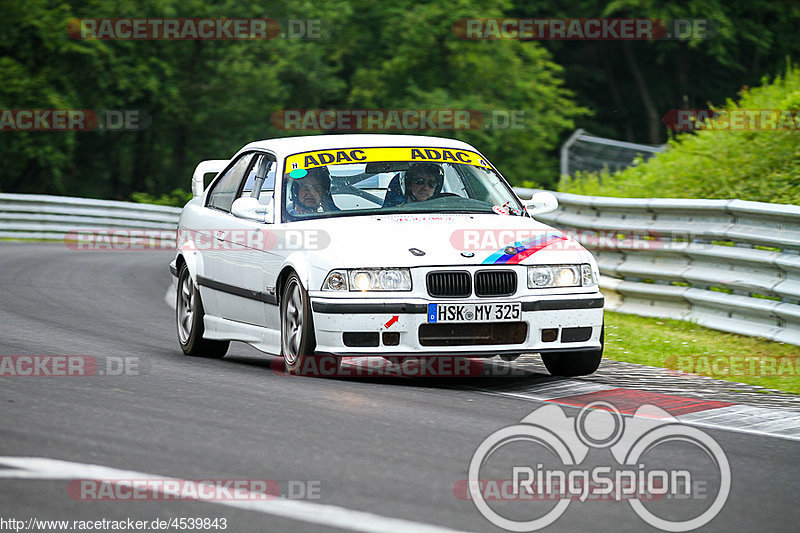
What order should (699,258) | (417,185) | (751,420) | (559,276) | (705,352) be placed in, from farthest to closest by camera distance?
(699,258)
(705,352)
(417,185)
(559,276)
(751,420)

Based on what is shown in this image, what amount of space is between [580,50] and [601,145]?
36467 mm

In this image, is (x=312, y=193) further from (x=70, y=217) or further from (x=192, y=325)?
(x=70, y=217)

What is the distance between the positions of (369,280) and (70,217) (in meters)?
24.5

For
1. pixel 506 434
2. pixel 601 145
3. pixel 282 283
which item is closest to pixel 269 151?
pixel 282 283

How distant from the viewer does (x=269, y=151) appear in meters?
10.2

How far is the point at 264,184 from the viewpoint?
10094mm

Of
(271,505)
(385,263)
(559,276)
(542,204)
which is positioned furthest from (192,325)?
(271,505)

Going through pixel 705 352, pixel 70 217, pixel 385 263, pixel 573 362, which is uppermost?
pixel 385 263

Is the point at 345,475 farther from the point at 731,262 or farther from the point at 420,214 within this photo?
the point at 731,262

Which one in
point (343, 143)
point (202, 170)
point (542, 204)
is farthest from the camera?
point (202, 170)

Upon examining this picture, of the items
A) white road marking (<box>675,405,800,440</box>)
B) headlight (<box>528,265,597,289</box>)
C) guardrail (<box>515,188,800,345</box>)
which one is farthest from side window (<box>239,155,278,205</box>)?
guardrail (<box>515,188,800,345</box>)

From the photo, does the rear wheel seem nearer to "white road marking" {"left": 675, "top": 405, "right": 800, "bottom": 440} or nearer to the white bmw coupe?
the white bmw coupe

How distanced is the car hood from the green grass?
169 cm

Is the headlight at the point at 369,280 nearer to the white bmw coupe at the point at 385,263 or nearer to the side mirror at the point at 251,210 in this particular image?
the white bmw coupe at the point at 385,263
